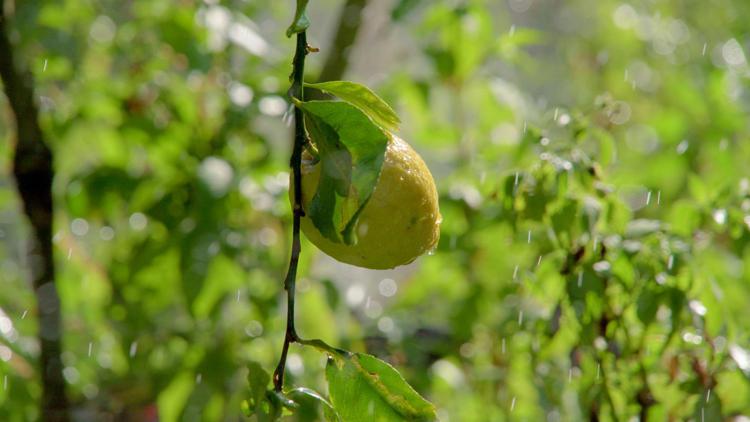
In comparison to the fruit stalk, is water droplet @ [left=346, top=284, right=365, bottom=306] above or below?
below

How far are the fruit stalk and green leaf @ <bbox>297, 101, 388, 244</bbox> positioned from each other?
21mm

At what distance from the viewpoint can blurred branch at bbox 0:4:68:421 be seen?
0.96m

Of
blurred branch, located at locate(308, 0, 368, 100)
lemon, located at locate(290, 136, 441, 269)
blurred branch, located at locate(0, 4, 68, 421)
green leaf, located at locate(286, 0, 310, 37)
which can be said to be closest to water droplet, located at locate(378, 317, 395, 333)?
blurred branch, located at locate(308, 0, 368, 100)

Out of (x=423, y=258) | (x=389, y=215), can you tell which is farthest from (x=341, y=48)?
(x=389, y=215)

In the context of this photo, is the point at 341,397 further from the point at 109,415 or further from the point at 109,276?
the point at 109,415

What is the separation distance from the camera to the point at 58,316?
3.33ft

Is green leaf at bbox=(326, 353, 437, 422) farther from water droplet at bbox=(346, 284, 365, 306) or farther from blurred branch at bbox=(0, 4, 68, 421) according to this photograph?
water droplet at bbox=(346, 284, 365, 306)

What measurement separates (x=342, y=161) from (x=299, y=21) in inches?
3.1

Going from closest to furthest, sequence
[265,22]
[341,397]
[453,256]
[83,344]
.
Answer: [341,397] < [453,256] < [83,344] < [265,22]

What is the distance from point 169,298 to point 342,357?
81cm

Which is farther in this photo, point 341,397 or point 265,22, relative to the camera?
point 265,22

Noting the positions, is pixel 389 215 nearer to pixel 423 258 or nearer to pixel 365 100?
pixel 365 100

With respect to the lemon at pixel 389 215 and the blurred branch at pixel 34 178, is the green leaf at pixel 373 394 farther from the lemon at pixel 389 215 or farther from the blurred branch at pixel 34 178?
the blurred branch at pixel 34 178

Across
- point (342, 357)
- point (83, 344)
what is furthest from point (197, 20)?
point (342, 357)
